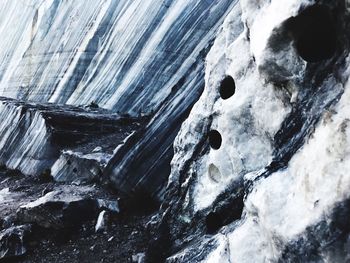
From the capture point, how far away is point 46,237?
34.1 feet

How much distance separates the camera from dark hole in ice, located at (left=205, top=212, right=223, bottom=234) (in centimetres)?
671

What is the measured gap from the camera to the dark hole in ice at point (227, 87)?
7275mm

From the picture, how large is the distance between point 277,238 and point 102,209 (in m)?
6.77

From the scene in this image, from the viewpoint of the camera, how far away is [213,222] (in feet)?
22.5

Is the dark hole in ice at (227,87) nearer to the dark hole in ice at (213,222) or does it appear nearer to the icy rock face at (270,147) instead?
the icy rock face at (270,147)

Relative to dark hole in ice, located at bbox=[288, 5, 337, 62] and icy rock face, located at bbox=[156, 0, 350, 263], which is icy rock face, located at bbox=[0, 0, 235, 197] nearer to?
icy rock face, located at bbox=[156, 0, 350, 263]

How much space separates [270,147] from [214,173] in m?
1.36

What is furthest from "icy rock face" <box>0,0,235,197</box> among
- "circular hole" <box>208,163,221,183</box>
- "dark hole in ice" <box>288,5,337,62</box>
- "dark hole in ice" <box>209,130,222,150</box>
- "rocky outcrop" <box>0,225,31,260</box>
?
"dark hole in ice" <box>288,5,337,62</box>

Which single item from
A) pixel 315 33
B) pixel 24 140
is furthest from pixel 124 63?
pixel 315 33

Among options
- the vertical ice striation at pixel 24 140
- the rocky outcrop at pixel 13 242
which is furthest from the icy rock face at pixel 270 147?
the vertical ice striation at pixel 24 140

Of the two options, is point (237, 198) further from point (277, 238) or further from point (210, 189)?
point (277, 238)

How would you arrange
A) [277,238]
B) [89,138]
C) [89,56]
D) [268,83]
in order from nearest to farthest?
[277,238] < [268,83] < [89,138] < [89,56]

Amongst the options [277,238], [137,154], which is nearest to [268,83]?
[277,238]

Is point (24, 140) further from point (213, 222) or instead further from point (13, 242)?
point (213, 222)
